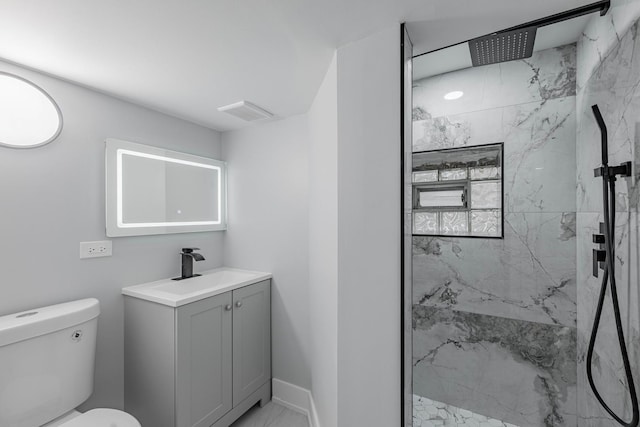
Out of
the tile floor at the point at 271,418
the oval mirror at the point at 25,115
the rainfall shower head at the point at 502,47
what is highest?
the rainfall shower head at the point at 502,47


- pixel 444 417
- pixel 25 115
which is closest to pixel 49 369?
pixel 25 115

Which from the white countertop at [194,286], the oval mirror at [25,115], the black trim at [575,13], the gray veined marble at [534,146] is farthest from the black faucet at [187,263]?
the black trim at [575,13]

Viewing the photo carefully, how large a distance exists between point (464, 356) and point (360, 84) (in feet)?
5.97

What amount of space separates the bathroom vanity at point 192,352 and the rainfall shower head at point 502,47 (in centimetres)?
200

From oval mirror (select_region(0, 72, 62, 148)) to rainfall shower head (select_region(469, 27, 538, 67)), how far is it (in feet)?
7.23

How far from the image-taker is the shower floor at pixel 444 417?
182cm

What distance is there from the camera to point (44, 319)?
134 cm

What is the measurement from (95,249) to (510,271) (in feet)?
8.30

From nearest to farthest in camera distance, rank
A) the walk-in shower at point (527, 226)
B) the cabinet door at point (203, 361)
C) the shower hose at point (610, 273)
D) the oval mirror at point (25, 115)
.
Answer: the shower hose at point (610, 273)
the walk-in shower at point (527, 226)
the oval mirror at point (25, 115)
the cabinet door at point (203, 361)

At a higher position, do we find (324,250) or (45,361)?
(324,250)

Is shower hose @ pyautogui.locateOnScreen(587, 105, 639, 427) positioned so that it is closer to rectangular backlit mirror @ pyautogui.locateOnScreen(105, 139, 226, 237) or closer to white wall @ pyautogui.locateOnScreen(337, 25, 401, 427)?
white wall @ pyautogui.locateOnScreen(337, 25, 401, 427)

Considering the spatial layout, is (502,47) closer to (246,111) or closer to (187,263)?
(246,111)

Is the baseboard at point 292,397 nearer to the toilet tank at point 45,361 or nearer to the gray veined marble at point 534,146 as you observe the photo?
the toilet tank at point 45,361

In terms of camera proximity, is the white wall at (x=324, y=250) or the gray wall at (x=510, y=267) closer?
the white wall at (x=324, y=250)
